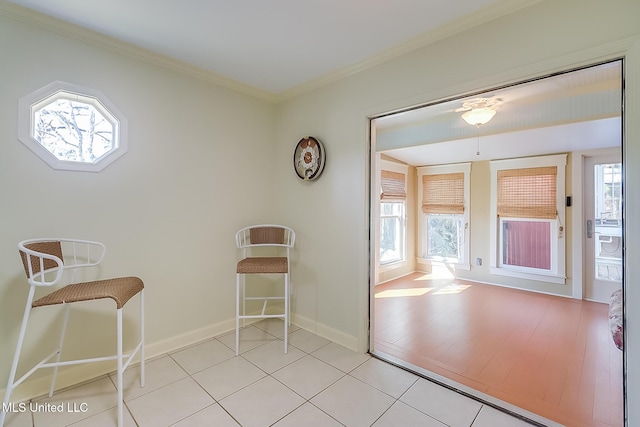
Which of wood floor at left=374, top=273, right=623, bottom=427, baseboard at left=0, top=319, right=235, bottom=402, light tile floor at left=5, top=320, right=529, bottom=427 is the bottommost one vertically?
wood floor at left=374, top=273, right=623, bottom=427

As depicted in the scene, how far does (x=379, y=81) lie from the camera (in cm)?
215

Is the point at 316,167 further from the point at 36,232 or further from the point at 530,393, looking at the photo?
the point at 530,393

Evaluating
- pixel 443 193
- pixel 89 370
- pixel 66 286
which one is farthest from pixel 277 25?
pixel 443 193

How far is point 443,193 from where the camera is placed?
16.7 feet

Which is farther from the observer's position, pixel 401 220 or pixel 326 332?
pixel 401 220

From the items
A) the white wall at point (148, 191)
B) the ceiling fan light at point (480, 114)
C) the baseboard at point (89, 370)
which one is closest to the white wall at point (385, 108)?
the white wall at point (148, 191)

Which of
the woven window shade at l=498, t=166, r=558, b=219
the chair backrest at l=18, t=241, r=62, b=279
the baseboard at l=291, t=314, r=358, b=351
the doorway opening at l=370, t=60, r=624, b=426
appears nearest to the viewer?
the chair backrest at l=18, t=241, r=62, b=279

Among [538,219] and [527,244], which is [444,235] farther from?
[538,219]

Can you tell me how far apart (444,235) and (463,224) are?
41 centimetres

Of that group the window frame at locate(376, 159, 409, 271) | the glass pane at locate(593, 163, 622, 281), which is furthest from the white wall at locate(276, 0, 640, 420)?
the glass pane at locate(593, 163, 622, 281)

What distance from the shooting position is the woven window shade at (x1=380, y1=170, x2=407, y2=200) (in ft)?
15.2

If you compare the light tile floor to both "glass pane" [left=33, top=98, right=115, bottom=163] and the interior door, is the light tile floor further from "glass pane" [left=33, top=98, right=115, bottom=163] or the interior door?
the interior door

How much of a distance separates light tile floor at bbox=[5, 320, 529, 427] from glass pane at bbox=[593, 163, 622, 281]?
305 centimetres

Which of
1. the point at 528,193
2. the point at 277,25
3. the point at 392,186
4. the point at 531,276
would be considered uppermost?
the point at 277,25
